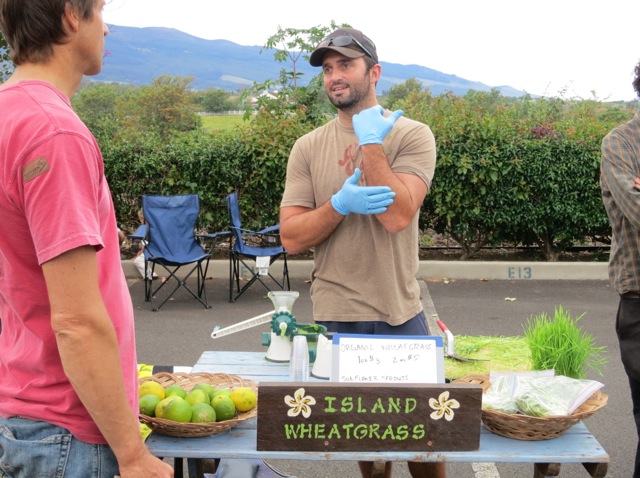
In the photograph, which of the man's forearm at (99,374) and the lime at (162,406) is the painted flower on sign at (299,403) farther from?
the man's forearm at (99,374)

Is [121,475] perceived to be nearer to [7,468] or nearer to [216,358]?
[7,468]

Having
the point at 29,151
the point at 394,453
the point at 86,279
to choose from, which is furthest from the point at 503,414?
the point at 29,151

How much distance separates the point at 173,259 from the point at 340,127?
5.29 metres

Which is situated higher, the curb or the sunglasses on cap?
the sunglasses on cap

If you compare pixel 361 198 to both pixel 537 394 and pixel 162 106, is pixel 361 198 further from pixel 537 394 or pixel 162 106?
pixel 162 106

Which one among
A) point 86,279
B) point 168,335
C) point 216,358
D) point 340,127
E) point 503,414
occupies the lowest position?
point 168,335

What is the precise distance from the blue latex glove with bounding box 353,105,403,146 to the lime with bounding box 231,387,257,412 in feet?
3.58

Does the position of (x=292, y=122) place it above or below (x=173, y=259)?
above

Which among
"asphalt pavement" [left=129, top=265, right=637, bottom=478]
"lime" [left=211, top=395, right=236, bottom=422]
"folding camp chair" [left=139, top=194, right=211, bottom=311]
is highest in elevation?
"lime" [left=211, top=395, right=236, bottom=422]

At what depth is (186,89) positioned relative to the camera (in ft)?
121

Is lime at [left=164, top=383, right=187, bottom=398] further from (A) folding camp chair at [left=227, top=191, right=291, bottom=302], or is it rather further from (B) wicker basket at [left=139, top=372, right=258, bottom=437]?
(A) folding camp chair at [left=227, top=191, right=291, bottom=302]

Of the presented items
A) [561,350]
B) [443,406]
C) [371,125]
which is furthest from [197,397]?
[561,350]

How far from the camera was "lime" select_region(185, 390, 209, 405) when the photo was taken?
7.68 feet

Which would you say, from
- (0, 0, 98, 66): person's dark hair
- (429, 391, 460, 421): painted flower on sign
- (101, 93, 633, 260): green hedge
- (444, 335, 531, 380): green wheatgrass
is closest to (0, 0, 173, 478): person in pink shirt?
(0, 0, 98, 66): person's dark hair
